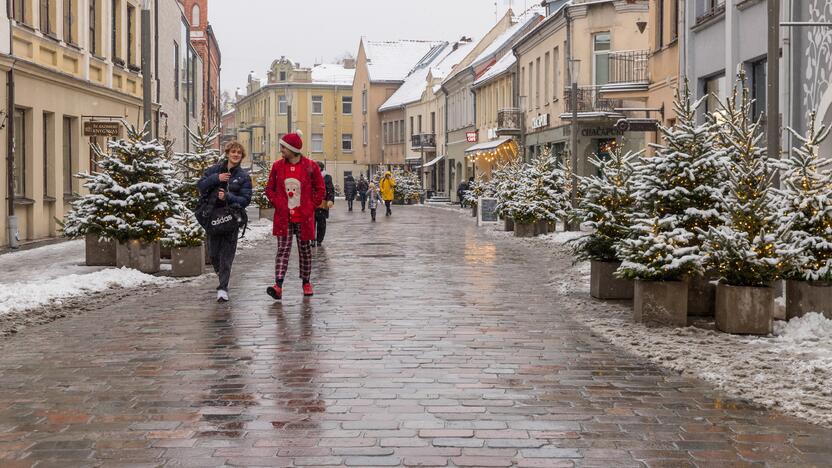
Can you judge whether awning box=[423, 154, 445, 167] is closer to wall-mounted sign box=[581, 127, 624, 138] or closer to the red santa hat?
wall-mounted sign box=[581, 127, 624, 138]

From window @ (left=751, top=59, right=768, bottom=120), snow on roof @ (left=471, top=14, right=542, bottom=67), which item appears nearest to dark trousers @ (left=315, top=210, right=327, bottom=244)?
window @ (left=751, top=59, right=768, bottom=120)

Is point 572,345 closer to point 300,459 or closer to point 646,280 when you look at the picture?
point 646,280

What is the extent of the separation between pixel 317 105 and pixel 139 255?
90.2m

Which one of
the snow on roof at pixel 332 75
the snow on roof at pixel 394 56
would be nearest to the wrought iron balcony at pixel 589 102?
the snow on roof at pixel 394 56

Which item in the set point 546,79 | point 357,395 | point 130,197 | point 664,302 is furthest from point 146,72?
point 546,79

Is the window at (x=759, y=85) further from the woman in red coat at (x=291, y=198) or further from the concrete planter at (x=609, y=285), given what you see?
the woman in red coat at (x=291, y=198)

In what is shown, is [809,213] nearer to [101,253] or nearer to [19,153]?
[101,253]

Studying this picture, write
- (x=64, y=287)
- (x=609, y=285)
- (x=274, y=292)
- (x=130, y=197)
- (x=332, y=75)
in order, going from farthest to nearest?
(x=332, y=75) → (x=130, y=197) → (x=64, y=287) → (x=609, y=285) → (x=274, y=292)

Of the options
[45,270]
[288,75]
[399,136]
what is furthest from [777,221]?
[288,75]

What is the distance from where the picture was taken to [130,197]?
14625 mm

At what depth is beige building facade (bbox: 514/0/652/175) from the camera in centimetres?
3494

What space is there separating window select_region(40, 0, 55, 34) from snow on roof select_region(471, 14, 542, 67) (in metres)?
34.7

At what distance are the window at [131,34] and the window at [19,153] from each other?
32.3 ft

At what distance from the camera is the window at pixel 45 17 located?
74.9 ft
